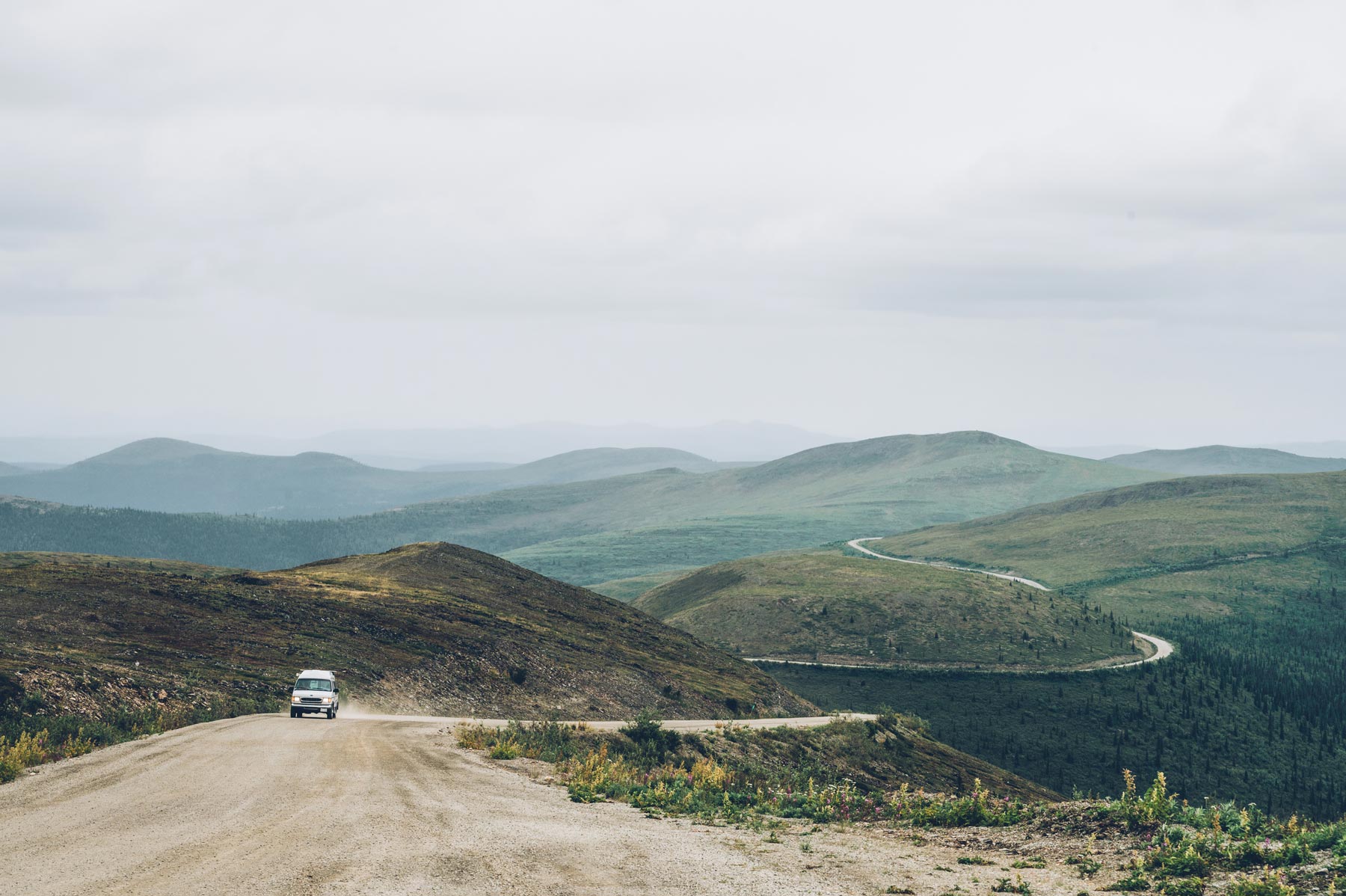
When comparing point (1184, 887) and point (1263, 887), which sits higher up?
point (1263, 887)

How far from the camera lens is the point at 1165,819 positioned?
2619 cm

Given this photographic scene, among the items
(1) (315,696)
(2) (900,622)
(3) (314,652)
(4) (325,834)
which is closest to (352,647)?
(3) (314,652)

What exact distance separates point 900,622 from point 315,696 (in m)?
135

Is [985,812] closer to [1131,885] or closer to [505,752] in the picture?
[1131,885]

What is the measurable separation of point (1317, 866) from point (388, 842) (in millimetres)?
20942

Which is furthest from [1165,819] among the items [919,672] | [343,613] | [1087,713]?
[919,672]

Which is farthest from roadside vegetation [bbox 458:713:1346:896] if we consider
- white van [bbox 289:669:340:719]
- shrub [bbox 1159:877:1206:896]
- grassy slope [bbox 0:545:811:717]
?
grassy slope [bbox 0:545:811:717]

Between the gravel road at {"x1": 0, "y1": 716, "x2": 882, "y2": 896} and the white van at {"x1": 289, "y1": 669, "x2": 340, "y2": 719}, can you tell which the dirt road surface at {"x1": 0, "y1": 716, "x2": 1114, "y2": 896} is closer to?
the gravel road at {"x1": 0, "y1": 716, "x2": 882, "y2": 896}

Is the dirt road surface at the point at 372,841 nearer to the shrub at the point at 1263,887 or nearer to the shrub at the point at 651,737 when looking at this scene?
the shrub at the point at 1263,887

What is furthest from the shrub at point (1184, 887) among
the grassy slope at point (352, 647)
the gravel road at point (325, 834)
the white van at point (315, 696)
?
the grassy slope at point (352, 647)

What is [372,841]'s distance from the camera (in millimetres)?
22344

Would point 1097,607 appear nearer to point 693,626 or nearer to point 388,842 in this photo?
point 693,626

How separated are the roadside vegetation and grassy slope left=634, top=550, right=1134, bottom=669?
109 m

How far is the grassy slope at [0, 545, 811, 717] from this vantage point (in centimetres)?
4938
